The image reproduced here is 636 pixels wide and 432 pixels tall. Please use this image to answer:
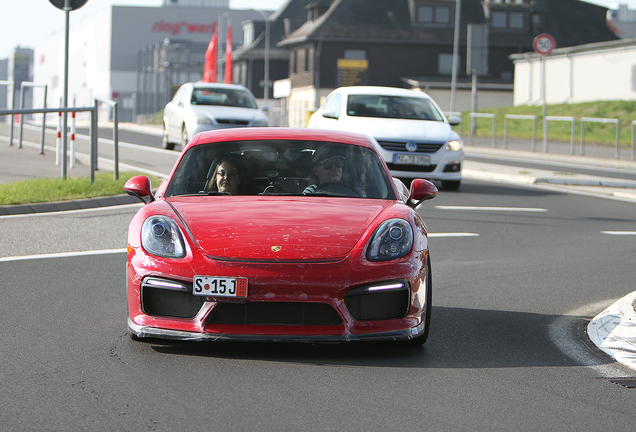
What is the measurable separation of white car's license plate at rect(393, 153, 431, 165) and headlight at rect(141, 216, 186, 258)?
407 inches

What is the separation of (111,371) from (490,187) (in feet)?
44.3

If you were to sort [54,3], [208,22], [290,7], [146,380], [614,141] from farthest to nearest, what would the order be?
[208,22]
[290,7]
[614,141]
[54,3]
[146,380]

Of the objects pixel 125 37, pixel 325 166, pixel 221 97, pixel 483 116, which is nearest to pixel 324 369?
pixel 325 166

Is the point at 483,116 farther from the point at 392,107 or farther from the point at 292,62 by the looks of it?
the point at 292,62

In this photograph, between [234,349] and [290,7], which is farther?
[290,7]

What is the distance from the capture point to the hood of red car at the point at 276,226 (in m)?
5.04

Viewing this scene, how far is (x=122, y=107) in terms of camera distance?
103 m

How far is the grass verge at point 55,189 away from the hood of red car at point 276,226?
731cm

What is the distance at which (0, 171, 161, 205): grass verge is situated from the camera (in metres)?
12.5

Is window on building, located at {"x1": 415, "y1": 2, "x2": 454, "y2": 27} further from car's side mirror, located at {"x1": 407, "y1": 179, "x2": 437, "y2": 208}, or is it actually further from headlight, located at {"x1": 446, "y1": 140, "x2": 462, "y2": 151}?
car's side mirror, located at {"x1": 407, "y1": 179, "x2": 437, "y2": 208}

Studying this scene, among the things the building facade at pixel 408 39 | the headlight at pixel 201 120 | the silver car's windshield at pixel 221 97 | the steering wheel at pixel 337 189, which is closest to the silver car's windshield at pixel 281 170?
the steering wheel at pixel 337 189

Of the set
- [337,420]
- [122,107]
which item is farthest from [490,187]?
[122,107]

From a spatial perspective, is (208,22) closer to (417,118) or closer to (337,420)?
(417,118)

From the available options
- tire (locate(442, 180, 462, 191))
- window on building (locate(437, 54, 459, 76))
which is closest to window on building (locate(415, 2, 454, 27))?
window on building (locate(437, 54, 459, 76))
